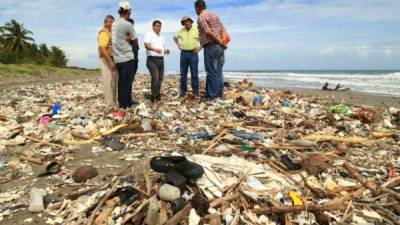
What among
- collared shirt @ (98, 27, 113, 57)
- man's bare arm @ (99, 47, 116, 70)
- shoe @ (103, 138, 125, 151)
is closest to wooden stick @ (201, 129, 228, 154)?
shoe @ (103, 138, 125, 151)

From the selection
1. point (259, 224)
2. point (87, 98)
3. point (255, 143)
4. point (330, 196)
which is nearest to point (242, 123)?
point (255, 143)

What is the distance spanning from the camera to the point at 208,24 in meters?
7.82

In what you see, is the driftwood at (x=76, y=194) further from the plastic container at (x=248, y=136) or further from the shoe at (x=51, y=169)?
the plastic container at (x=248, y=136)

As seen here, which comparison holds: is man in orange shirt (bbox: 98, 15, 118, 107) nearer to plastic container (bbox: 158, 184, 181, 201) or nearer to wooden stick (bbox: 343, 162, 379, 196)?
plastic container (bbox: 158, 184, 181, 201)

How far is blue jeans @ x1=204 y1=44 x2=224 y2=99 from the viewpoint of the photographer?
8.04 metres

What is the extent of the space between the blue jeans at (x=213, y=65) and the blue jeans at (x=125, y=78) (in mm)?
1598

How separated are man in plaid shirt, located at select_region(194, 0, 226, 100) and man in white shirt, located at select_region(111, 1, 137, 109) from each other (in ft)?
5.16

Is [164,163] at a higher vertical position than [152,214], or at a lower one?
higher

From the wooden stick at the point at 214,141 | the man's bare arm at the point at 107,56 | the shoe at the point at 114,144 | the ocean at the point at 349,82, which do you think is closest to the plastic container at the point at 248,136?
the wooden stick at the point at 214,141

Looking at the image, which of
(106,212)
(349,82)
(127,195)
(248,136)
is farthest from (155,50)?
(349,82)

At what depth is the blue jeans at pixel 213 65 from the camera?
26.4 ft

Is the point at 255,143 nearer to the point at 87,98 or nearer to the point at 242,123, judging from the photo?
the point at 242,123

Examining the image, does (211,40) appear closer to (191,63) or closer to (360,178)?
(191,63)

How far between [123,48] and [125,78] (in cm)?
59
